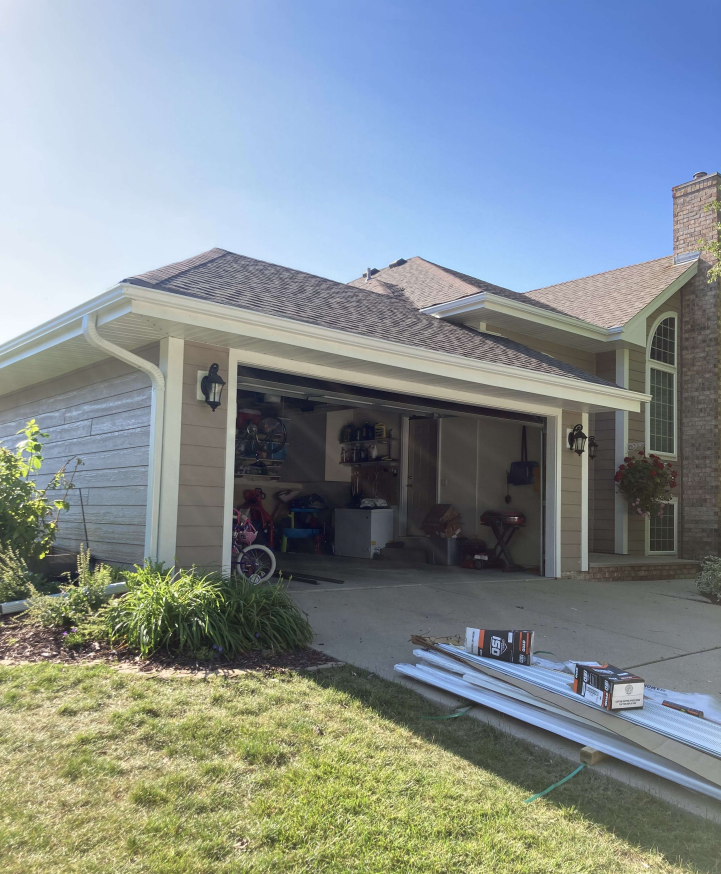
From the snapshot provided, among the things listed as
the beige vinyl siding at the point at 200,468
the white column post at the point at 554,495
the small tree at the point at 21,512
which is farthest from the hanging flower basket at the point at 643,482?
the small tree at the point at 21,512

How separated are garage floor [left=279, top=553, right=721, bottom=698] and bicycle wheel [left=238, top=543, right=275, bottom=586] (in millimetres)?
398

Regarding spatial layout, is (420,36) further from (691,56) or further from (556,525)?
(556,525)

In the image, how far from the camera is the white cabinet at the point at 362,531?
453 inches

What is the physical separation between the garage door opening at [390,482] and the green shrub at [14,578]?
3715 millimetres

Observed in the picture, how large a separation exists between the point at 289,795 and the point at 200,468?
3790mm

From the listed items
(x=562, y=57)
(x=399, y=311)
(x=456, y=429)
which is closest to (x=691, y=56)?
(x=562, y=57)

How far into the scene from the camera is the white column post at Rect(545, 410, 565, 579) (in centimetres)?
930

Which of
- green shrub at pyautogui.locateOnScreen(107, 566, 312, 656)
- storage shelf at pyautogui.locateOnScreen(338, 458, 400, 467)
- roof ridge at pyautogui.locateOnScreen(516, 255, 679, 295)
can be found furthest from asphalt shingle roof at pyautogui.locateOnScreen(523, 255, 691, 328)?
green shrub at pyautogui.locateOnScreen(107, 566, 312, 656)

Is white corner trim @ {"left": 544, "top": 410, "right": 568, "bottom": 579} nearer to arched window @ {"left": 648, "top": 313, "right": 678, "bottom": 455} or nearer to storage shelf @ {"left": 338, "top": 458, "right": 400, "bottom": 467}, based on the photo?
storage shelf @ {"left": 338, "top": 458, "right": 400, "bottom": 467}

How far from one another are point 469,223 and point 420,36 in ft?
11.7

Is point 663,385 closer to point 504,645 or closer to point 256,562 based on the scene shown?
point 256,562

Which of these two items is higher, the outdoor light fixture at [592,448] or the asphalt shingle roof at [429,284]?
the asphalt shingle roof at [429,284]

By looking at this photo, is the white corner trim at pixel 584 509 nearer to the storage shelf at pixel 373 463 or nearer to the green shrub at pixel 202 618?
the storage shelf at pixel 373 463

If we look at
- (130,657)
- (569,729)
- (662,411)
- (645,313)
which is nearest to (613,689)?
(569,729)
